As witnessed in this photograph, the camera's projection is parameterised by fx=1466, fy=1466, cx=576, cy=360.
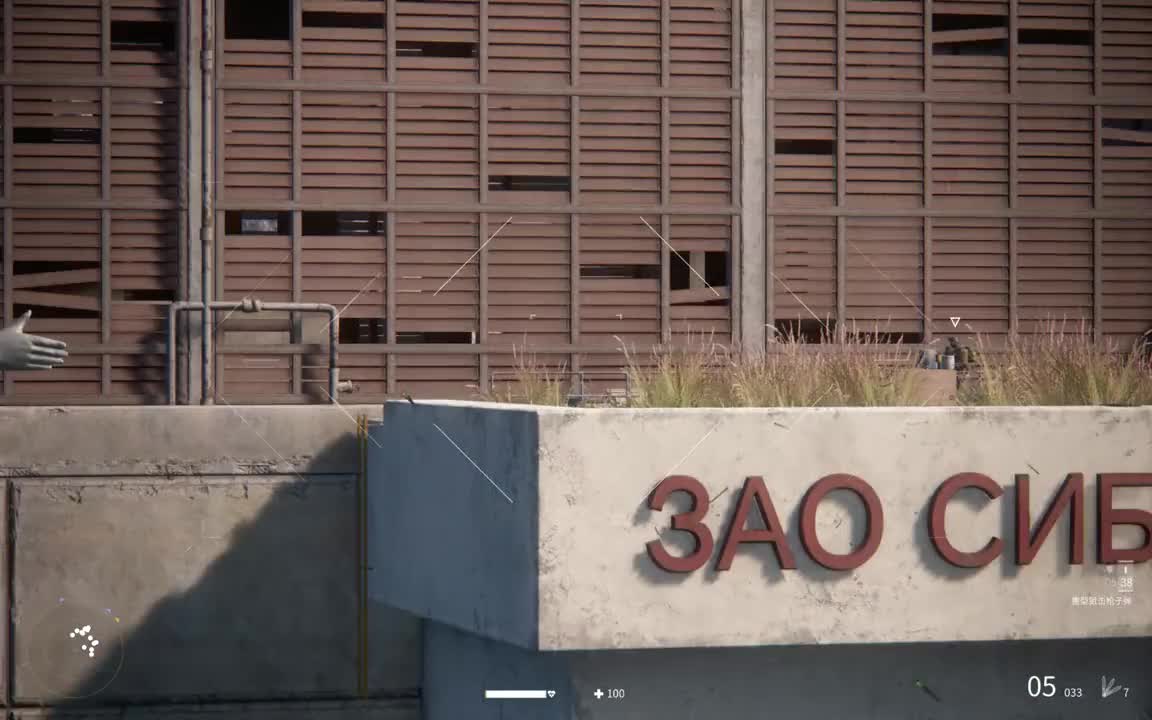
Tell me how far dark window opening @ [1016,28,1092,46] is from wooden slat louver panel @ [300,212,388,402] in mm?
7349

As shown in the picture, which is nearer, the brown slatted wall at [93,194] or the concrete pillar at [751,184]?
the brown slatted wall at [93,194]

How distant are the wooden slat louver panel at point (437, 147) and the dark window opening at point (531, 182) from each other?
0.24 meters

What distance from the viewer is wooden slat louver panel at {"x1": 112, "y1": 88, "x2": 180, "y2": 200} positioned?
49.1ft

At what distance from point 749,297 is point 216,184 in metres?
5.67

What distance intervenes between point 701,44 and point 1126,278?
17.4ft

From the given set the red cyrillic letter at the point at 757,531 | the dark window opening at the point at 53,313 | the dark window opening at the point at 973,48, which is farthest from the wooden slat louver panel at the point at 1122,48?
the dark window opening at the point at 53,313

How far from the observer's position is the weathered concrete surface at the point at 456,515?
895 cm

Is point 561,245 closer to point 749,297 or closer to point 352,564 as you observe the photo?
point 749,297

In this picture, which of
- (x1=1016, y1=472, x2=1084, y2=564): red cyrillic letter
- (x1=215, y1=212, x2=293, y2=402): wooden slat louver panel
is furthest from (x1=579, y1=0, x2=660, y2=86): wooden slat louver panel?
(x1=1016, y1=472, x2=1084, y2=564): red cyrillic letter

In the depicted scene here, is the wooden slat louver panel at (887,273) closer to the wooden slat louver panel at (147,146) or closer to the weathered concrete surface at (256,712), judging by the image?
the weathered concrete surface at (256,712)

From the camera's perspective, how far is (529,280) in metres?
15.4

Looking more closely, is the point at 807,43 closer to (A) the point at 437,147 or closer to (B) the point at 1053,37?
(B) the point at 1053,37

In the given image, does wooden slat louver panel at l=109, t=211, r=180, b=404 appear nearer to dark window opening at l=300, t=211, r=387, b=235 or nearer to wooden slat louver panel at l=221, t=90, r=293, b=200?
wooden slat louver panel at l=221, t=90, r=293, b=200

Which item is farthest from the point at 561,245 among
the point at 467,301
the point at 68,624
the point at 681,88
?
the point at 68,624
